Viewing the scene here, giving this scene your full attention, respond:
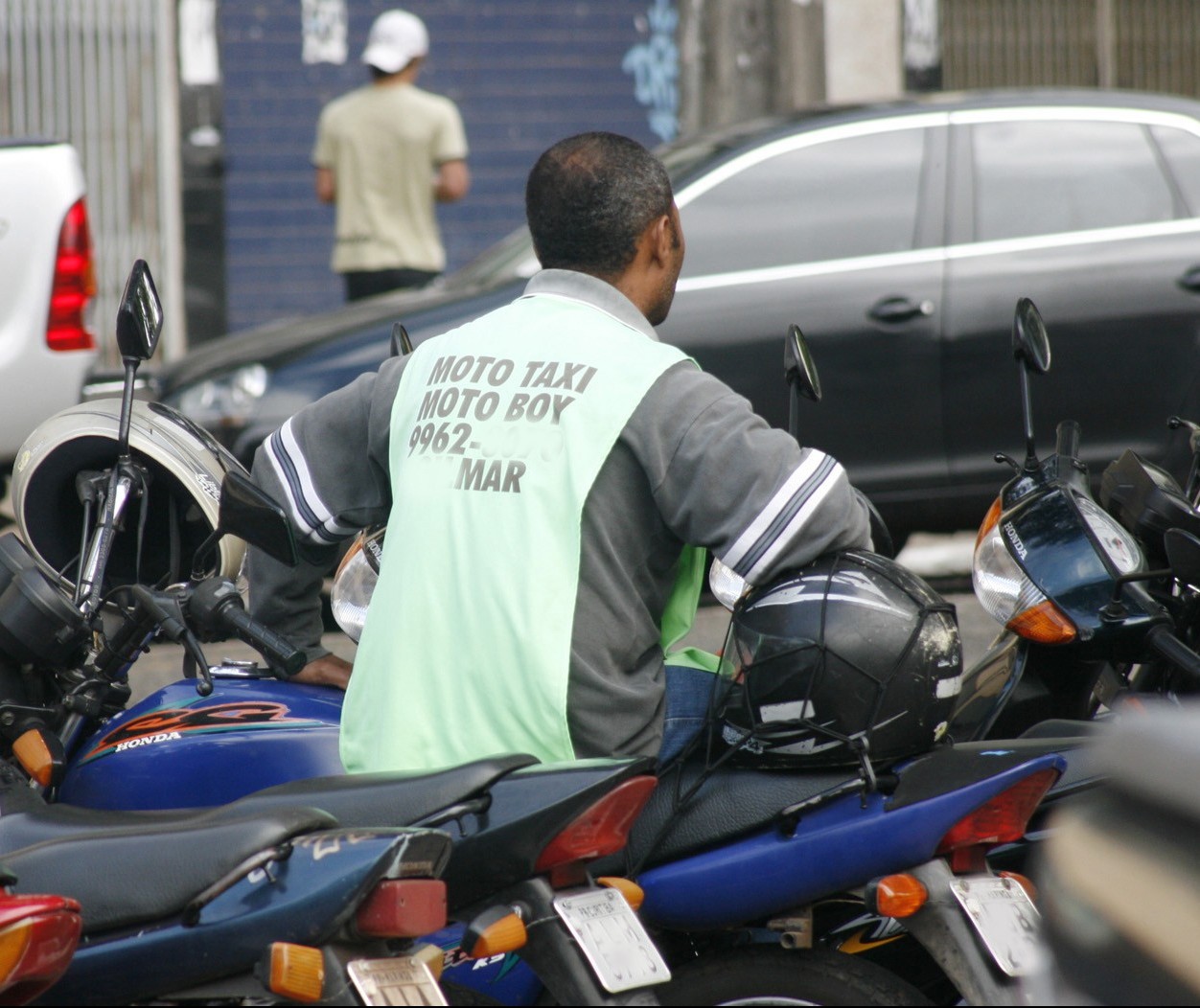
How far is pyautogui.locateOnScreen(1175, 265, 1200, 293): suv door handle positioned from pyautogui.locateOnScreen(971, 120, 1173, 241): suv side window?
24 centimetres

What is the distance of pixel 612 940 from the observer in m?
2.27

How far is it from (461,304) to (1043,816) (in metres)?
3.69

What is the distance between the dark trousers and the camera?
8.16m

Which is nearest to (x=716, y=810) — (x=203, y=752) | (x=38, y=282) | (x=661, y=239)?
(x=203, y=752)

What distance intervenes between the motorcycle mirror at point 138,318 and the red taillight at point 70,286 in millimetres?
3724

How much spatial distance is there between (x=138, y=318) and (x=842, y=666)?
4.01 ft

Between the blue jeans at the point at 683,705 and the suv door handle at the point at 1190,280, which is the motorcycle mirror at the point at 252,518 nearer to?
the blue jeans at the point at 683,705

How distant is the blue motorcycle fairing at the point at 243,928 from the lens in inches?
84.6

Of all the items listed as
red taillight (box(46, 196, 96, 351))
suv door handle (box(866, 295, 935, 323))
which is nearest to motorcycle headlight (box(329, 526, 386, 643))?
suv door handle (box(866, 295, 935, 323))

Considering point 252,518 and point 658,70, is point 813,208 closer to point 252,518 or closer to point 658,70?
point 252,518

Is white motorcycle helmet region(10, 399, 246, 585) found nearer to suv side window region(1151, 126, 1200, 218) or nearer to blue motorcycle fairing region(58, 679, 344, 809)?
blue motorcycle fairing region(58, 679, 344, 809)

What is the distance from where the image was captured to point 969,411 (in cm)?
610

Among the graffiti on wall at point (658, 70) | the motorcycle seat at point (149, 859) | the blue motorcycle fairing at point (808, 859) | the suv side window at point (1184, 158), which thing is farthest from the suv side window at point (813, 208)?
the graffiti on wall at point (658, 70)

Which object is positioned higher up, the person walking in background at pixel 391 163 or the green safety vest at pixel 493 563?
the person walking in background at pixel 391 163
